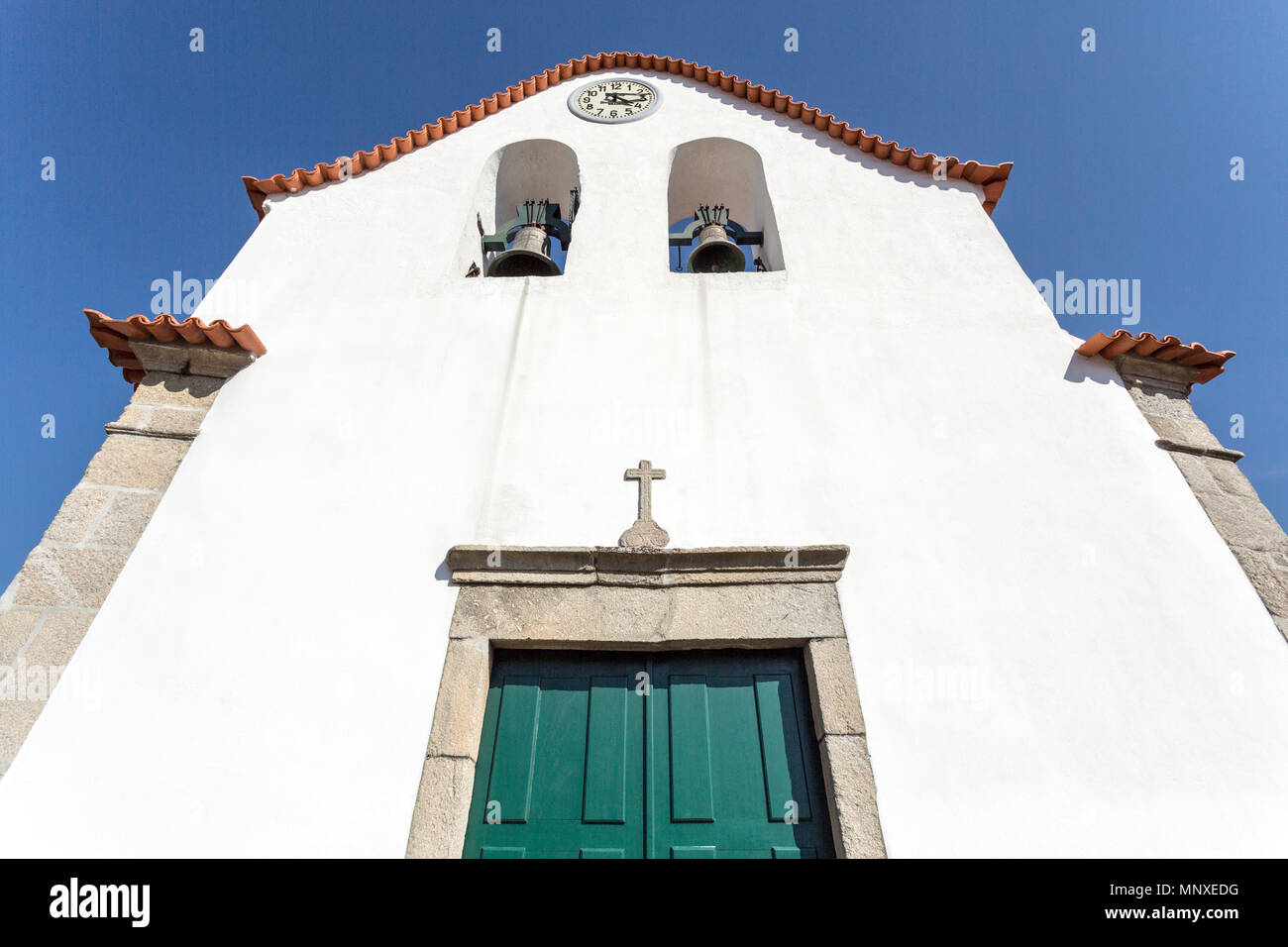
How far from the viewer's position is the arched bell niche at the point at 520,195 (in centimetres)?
566

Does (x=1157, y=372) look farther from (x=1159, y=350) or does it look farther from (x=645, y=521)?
(x=645, y=521)

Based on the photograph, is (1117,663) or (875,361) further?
(875,361)

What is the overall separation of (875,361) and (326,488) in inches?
118

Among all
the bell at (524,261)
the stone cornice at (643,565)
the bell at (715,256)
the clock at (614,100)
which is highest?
the clock at (614,100)

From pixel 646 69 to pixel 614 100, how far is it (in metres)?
0.59

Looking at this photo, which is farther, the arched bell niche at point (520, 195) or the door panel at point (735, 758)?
the arched bell niche at point (520, 195)

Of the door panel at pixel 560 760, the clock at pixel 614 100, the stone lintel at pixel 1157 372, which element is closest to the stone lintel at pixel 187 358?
the door panel at pixel 560 760

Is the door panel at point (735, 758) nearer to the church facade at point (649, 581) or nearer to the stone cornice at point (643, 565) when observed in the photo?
the church facade at point (649, 581)

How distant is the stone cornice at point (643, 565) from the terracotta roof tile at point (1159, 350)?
213cm

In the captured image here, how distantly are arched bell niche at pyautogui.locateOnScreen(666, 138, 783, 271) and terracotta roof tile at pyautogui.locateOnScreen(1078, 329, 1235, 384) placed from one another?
224 cm

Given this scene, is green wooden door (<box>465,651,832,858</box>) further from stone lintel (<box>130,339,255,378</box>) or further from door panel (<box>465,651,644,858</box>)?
stone lintel (<box>130,339,255,378</box>)

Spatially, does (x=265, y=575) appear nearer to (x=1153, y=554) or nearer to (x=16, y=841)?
(x=16, y=841)

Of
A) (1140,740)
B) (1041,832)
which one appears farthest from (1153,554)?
(1041,832)
